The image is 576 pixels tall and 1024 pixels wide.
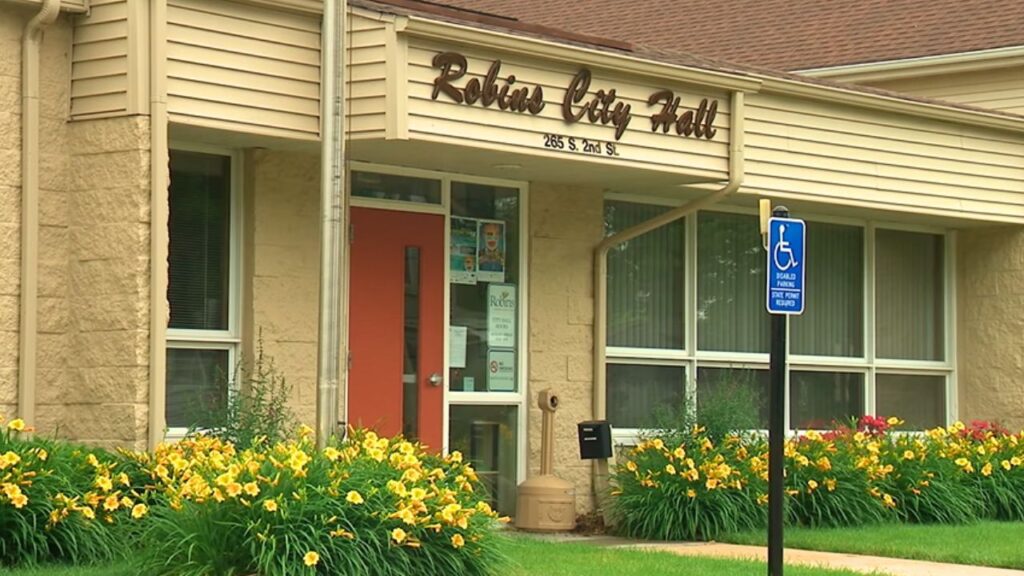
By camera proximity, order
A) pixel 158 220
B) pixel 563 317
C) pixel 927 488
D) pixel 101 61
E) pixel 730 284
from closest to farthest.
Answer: pixel 158 220
pixel 101 61
pixel 563 317
pixel 927 488
pixel 730 284

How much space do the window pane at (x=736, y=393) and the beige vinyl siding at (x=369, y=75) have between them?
14.8ft

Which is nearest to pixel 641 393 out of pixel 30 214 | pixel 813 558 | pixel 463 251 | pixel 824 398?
pixel 824 398

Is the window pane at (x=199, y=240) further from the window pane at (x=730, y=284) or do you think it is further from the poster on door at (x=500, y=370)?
the window pane at (x=730, y=284)

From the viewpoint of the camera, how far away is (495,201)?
14.6 metres

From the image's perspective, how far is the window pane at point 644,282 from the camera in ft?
51.1

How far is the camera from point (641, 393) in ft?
51.8

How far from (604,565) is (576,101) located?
356cm

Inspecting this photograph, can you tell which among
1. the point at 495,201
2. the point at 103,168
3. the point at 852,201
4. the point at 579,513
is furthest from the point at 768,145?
the point at 103,168

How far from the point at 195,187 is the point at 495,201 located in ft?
9.76

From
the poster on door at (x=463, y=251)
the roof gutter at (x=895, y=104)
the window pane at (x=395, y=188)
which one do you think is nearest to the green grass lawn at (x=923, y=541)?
the poster on door at (x=463, y=251)

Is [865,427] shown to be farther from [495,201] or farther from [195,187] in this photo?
[195,187]

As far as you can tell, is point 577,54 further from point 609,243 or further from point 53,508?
point 53,508

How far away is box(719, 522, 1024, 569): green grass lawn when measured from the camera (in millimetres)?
12469

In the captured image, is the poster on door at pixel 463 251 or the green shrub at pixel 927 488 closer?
the poster on door at pixel 463 251
